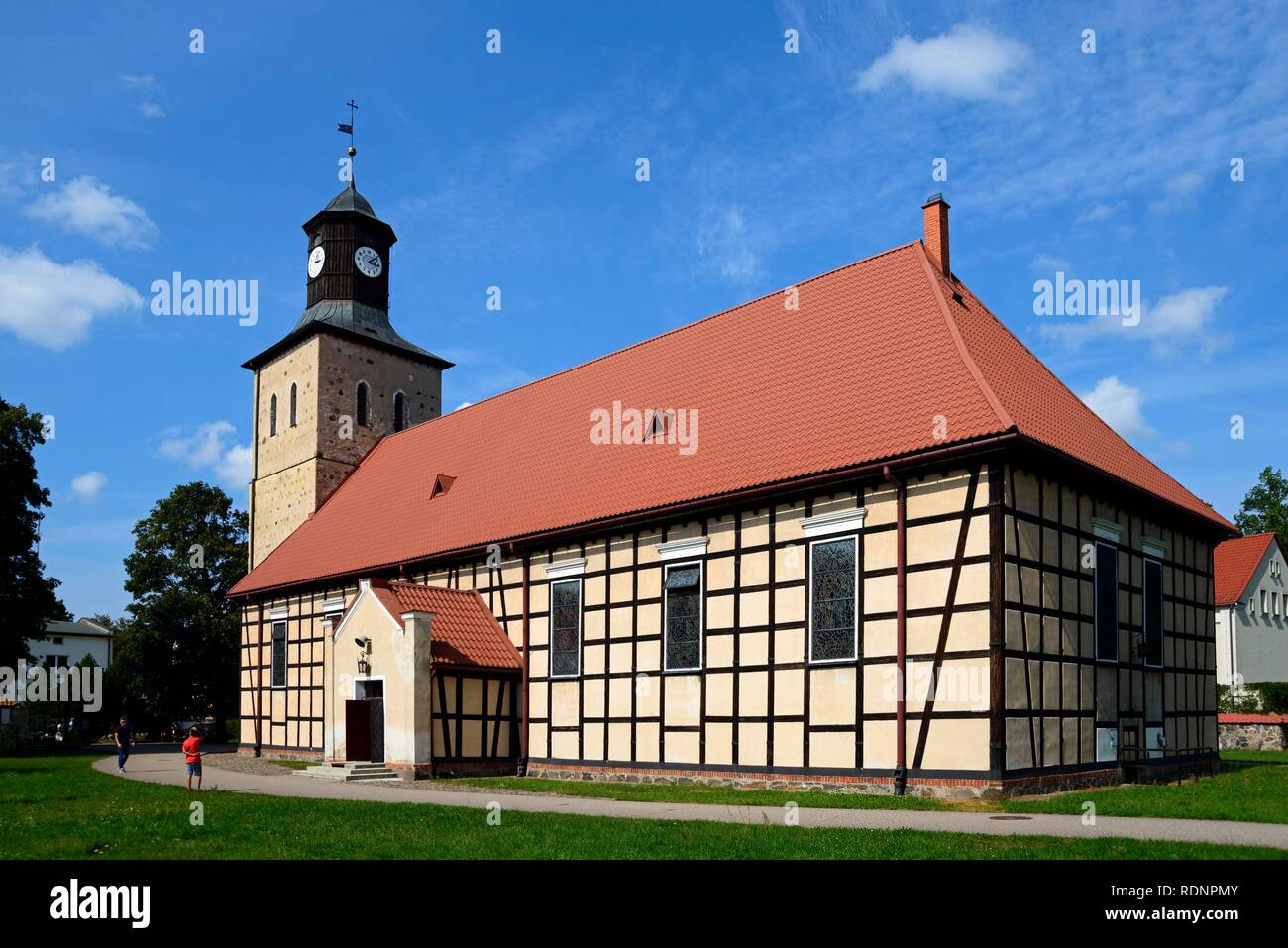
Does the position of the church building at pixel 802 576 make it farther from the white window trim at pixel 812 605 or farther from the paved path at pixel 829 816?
the paved path at pixel 829 816

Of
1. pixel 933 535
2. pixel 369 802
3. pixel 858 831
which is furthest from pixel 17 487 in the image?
pixel 858 831

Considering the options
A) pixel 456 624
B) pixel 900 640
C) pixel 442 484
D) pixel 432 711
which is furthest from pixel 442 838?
pixel 442 484

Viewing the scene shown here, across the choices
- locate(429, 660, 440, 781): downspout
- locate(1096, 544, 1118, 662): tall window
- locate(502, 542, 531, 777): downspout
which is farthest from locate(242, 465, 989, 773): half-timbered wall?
locate(1096, 544, 1118, 662): tall window

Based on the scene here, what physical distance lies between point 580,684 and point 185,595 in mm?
36637

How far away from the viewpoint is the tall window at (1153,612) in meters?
21.6

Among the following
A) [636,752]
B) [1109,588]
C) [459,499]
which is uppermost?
[459,499]

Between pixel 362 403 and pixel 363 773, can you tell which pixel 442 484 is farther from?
pixel 362 403

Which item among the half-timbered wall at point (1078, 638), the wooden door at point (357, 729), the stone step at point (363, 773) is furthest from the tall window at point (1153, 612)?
the wooden door at point (357, 729)

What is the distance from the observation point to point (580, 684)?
23.5 m

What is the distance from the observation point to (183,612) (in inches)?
2111

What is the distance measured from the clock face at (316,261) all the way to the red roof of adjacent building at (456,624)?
60.4 feet

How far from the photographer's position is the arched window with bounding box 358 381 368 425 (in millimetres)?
39438

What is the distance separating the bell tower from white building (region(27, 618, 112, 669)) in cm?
5342

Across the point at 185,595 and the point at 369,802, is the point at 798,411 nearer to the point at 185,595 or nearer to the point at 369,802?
the point at 369,802
